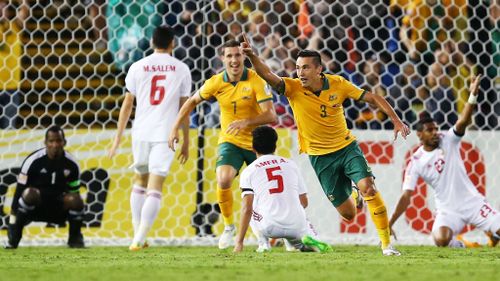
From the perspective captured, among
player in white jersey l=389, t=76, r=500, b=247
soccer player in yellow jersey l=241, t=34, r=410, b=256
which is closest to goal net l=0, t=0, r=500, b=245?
player in white jersey l=389, t=76, r=500, b=247

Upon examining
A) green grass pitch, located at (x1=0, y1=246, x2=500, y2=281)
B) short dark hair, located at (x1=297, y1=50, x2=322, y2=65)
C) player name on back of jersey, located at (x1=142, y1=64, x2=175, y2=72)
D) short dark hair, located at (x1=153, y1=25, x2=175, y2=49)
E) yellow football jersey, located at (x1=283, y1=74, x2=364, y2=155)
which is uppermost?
short dark hair, located at (x1=153, y1=25, x2=175, y2=49)

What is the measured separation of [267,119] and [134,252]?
158 cm

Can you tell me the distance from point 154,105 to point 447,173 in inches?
116

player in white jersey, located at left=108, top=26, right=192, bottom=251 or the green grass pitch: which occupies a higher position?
player in white jersey, located at left=108, top=26, right=192, bottom=251

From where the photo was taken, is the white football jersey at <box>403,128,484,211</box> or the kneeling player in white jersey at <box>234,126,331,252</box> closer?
the kneeling player in white jersey at <box>234,126,331,252</box>

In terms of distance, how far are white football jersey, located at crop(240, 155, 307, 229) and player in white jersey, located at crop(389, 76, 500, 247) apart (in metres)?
1.97

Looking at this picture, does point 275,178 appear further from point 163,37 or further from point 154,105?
point 163,37

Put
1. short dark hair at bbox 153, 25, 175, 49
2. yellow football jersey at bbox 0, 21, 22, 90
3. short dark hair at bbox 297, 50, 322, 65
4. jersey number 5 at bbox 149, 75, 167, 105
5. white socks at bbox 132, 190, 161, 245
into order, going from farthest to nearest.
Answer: yellow football jersey at bbox 0, 21, 22, 90
jersey number 5 at bbox 149, 75, 167, 105
short dark hair at bbox 153, 25, 175, 49
white socks at bbox 132, 190, 161, 245
short dark hair at bbox 297, 50, 322, 65

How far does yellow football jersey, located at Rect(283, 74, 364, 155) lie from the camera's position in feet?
25.6

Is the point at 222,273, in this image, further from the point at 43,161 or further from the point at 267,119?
the point at 43,161

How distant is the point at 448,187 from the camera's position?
990cm

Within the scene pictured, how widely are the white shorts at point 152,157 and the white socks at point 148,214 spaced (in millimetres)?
211

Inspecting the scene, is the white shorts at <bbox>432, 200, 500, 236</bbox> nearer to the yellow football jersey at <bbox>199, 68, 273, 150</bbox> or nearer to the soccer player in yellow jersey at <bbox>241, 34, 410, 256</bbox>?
the soccer player in yellow jersey at <bbox>241, 34, 410, 256</bbox>

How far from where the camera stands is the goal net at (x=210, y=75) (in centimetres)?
1023
